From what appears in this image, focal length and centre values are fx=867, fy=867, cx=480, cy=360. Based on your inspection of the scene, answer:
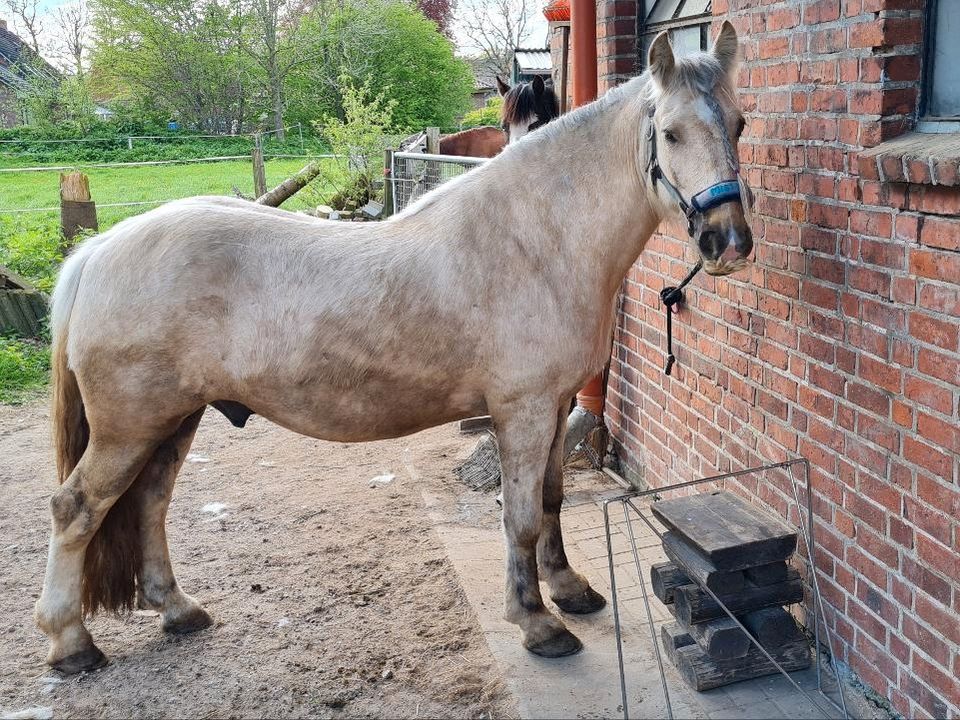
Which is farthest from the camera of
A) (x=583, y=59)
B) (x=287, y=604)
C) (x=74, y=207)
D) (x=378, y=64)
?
(x=378, y=64)

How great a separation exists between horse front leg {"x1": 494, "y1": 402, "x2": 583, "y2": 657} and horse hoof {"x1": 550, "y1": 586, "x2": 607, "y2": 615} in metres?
0.27

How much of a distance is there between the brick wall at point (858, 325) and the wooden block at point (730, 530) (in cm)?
19

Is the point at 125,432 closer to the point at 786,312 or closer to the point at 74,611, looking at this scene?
the point at 74,611

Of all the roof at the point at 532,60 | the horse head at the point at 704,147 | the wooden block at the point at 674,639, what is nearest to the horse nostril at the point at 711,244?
the horse head at the point at 704,147

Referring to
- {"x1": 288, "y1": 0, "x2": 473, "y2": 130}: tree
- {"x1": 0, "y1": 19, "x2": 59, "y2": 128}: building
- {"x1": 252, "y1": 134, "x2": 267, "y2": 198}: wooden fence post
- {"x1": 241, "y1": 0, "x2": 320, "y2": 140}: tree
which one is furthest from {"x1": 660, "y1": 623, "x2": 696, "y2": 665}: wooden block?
{"x1": 0, "y1": 19, "x2": 59, "y2": 128}: building

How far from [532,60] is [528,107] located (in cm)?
890

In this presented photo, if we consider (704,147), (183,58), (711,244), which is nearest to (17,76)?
(183,58)

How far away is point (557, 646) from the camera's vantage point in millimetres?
3355

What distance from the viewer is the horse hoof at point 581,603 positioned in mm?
3701

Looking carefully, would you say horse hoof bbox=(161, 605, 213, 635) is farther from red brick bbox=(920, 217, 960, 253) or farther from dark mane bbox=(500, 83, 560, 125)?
dark mane bbox=(500, 83, 560, 125)

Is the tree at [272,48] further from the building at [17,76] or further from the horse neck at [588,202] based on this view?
the horse neck at [588,202]

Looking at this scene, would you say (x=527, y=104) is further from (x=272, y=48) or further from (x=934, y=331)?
(x=272, y=48)

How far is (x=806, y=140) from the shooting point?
3.06 metres

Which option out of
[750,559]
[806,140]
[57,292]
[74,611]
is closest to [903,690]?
[750,559]
